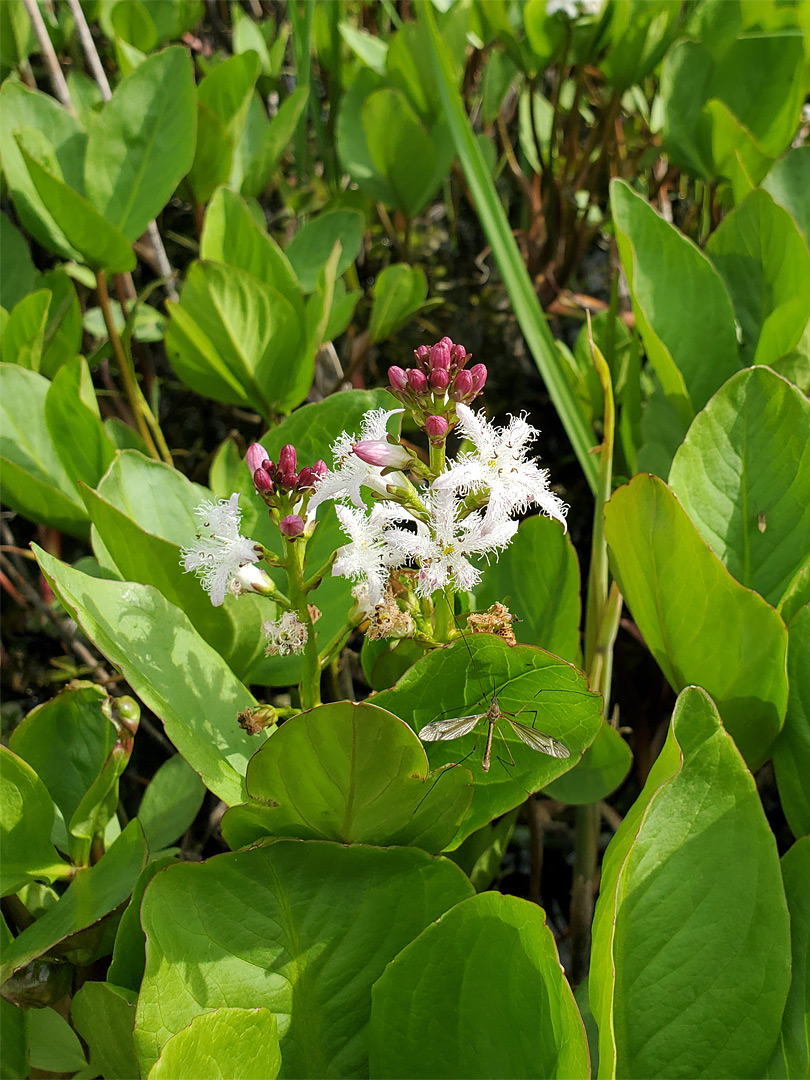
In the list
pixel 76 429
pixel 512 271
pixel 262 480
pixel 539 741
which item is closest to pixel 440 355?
pixel 262 480

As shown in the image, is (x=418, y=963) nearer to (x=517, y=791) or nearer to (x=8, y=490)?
(x=517, y=791)

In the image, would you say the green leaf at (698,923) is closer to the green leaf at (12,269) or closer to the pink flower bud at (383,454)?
the pink flower bud at (383,454)

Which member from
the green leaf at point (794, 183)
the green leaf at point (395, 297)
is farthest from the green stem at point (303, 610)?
the green leaf at point (794, 183)

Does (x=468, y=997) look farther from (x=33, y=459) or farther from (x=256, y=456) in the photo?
(x=33, y=459)

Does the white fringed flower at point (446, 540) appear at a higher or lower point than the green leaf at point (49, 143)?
lower

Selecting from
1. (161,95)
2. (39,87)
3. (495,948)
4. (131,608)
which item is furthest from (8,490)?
(39,87)
